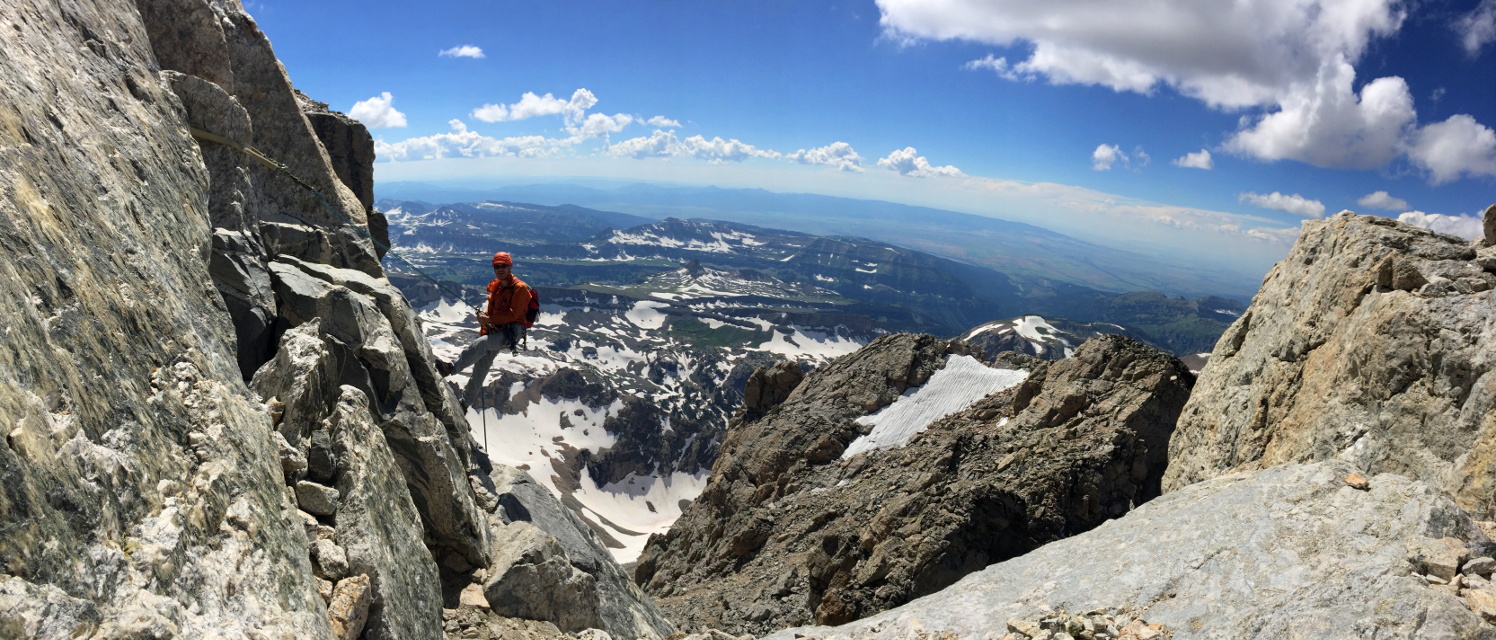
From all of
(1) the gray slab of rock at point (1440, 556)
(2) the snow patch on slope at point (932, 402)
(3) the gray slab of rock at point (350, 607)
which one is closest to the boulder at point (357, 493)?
(3) the gray slab of rock at point (350, 607)

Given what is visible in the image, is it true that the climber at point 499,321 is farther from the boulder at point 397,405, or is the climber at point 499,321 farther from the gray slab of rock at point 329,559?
the gray slab of rock at point 329,559

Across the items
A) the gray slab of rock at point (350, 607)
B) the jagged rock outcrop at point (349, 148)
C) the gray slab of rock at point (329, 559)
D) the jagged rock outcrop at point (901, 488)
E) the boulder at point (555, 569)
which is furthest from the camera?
the jagged rock outcrop at point (349, 148)

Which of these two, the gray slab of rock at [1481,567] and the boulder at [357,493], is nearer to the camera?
the gray slab of rock at [1481,567]

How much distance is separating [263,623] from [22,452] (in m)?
3.10

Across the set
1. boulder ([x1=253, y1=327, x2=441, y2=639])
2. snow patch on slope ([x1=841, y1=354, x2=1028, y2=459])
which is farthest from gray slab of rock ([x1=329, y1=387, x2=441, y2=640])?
snow patch on slope ([x1=841, y1=354, x2=1028, y2=459])

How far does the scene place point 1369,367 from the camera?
13180mm

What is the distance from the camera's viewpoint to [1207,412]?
→ 1950 centimetres

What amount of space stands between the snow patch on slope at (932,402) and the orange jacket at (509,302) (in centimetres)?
2740

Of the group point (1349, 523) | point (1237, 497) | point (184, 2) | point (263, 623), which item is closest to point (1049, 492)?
Result: point (1237, 497)

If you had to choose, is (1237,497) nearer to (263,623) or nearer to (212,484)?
(263,623)

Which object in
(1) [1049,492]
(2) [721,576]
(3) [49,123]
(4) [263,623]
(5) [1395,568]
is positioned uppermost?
(3) [49,123]

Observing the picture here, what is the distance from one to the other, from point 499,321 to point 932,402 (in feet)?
107

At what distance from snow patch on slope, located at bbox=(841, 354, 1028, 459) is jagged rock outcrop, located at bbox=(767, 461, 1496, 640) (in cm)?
2915

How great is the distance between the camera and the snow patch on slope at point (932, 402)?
146 ft
